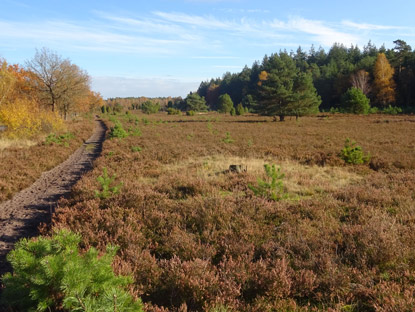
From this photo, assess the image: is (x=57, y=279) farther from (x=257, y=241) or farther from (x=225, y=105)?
(x=225, y=105)

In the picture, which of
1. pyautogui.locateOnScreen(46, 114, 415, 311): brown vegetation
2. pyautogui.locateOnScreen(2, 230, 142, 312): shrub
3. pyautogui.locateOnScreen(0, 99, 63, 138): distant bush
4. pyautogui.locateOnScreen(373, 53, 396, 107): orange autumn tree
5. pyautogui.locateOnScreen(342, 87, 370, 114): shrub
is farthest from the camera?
pyautogui.locateOnScreen(373, 53, 396, 107): orange autumn tree

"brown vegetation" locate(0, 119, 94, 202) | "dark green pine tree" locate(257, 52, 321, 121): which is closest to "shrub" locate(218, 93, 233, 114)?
"dark green pine tree" locate(257, 52, 321, 121)

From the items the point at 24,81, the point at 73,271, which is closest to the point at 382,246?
the point at 73,271

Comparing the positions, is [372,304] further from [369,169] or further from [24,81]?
[24,81]

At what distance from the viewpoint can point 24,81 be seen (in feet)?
118

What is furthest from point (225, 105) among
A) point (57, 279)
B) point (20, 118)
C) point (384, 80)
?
point (57, 279)

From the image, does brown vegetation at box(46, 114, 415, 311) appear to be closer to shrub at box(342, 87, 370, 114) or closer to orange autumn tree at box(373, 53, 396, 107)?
shrub at box(342, 87, 370, 114)

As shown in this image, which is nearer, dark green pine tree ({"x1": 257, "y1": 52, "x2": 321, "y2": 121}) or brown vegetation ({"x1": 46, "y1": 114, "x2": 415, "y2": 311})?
brown vegetation ({"x1": 46, "y1": 114, "x2": 415, "y2": 311})

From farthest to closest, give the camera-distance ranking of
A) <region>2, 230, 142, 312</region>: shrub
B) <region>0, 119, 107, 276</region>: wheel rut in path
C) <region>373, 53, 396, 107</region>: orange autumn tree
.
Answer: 1. <region>373, 53, 396, 107</region>: orange autumn tree
2. <region>0, 119, 107, 276</region>: wheel rut in path
3. <region>2, 230, 142, 312</region>: shrub

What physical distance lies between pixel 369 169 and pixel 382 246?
7.70m

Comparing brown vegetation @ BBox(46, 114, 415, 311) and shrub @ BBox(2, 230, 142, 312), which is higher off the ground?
shrub @ BBox(2, 230, 142, 312)

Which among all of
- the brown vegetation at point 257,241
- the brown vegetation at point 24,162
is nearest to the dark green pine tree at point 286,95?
the brown vegetation at point 24,162

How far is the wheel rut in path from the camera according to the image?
5598mm

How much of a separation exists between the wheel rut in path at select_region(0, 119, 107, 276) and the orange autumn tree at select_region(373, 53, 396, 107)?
218ft
